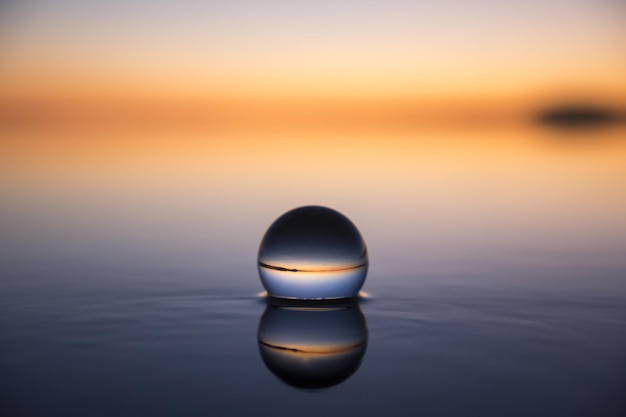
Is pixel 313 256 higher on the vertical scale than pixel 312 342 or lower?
higher

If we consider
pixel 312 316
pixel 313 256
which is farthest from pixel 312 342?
pixel 313 256

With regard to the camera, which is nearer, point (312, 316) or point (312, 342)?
point (312, 342)

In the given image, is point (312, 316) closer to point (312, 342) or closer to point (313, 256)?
point (313, 256)

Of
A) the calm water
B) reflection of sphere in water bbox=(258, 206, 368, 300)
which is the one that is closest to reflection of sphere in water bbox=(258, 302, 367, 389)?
the calm water

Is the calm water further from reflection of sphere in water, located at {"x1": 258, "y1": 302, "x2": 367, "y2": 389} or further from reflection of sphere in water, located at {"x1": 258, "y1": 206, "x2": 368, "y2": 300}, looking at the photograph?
reflection of sphere in water, located at {"x1": 258, "y1": 206, "x2": 368, "y2": 300}

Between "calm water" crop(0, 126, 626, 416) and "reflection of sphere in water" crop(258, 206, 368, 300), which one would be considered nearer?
"calm water" crop(0, 126, 626, 416)
